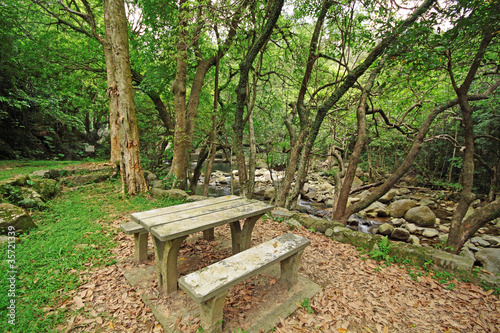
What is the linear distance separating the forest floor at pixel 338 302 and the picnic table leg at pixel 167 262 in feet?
0.40

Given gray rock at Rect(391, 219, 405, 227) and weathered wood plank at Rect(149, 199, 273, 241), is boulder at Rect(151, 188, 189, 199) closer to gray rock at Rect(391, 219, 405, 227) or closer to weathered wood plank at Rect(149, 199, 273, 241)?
weathered wood plank at Rect(149, 199, 273, 241)

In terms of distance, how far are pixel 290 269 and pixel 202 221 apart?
1.08m

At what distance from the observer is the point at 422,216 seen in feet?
20.9

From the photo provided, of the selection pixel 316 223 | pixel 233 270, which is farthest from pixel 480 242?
pixel 233 270

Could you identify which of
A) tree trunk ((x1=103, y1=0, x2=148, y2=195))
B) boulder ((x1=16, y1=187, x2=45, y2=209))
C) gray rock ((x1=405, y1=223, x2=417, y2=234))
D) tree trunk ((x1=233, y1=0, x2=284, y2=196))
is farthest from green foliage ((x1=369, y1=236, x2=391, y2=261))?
boulder ((x1=16, y1=187, x2=45, y2=209))

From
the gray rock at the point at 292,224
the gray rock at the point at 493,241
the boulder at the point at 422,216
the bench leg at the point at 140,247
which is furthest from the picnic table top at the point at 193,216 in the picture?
the boulder at the point at 422,216

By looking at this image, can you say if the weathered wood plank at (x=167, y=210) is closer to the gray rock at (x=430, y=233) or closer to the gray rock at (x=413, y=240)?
the gray rock at (x=413, y=240)

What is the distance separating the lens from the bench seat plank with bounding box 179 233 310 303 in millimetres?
1485

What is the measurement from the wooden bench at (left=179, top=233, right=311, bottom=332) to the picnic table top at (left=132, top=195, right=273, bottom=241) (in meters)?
0.40

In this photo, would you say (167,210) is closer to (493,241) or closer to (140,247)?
(140,247)

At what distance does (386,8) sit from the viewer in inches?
161

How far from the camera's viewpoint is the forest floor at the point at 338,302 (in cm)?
180

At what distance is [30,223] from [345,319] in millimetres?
4212

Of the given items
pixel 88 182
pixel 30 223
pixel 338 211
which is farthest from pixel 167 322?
pixel 88 182
